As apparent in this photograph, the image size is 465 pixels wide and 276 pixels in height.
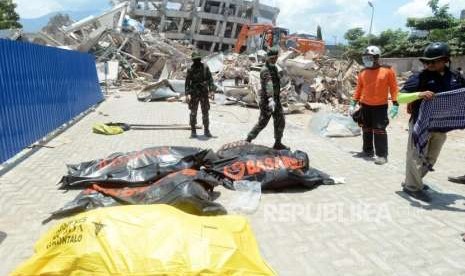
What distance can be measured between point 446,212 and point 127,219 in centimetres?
349

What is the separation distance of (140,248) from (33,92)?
601cm

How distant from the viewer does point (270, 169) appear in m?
5.02

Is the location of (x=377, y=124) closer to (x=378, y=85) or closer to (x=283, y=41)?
(x=378, y=85)

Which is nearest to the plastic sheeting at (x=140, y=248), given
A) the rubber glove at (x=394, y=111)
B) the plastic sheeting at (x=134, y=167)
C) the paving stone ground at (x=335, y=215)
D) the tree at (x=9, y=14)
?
the paving stone ground at (x=335, y=215)

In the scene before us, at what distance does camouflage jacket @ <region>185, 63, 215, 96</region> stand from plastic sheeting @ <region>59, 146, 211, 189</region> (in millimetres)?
3276

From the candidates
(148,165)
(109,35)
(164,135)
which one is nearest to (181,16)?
(109,35)

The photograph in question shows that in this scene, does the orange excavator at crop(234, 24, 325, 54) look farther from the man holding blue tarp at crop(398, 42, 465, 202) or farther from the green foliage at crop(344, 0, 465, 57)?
the man holding blue tarp at crop(398, 42, 465, 202)

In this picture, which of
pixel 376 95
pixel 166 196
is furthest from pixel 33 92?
pixel 376 95

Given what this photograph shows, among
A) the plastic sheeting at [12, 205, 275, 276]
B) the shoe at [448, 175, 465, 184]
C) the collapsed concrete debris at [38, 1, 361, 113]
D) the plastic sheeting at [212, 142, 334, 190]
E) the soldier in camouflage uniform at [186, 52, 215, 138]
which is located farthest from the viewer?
the collapsed concrete debris at [38, 1, 361, 113]

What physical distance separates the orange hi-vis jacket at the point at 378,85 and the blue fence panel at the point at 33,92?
5519mm

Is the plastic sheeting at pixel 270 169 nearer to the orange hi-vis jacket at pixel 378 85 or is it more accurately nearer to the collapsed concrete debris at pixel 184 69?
the orange hi-vis jacket at pixel 378 85

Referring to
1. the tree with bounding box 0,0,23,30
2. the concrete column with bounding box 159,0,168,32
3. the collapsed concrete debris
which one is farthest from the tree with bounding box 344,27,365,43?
the tree with bounding box 0,0,23,30

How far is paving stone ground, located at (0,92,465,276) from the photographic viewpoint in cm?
329

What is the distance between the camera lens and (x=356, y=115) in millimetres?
7051
